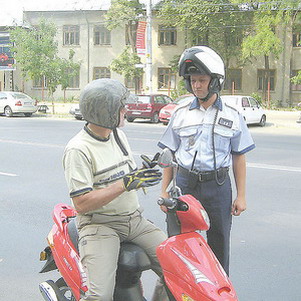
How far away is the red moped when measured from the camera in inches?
101

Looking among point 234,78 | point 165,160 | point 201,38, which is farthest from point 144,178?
point 234,78

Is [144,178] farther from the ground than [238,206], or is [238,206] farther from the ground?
[144,178]

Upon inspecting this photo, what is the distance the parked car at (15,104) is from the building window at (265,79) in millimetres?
19356

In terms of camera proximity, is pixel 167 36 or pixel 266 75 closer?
pixel 266 75

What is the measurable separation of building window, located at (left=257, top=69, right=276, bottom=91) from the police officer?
3761 centimetres

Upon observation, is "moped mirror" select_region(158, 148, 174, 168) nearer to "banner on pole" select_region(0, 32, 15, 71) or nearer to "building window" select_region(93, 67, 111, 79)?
"building window" select_region(93, 67, 111, 79)

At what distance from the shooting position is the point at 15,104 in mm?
28062

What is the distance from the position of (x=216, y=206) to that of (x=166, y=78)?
4008 cm

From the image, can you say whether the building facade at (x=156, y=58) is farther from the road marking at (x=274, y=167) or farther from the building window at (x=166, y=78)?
the road marking at (x=274, y=167)

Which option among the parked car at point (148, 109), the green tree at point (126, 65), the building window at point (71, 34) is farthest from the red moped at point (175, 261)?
the building window at point (71, 34)

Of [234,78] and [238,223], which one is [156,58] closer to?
[234,78]

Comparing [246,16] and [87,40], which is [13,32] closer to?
[87,40]

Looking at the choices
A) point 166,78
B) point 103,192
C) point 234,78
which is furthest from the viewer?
point 166,78

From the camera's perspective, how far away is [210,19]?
38.2 metres
